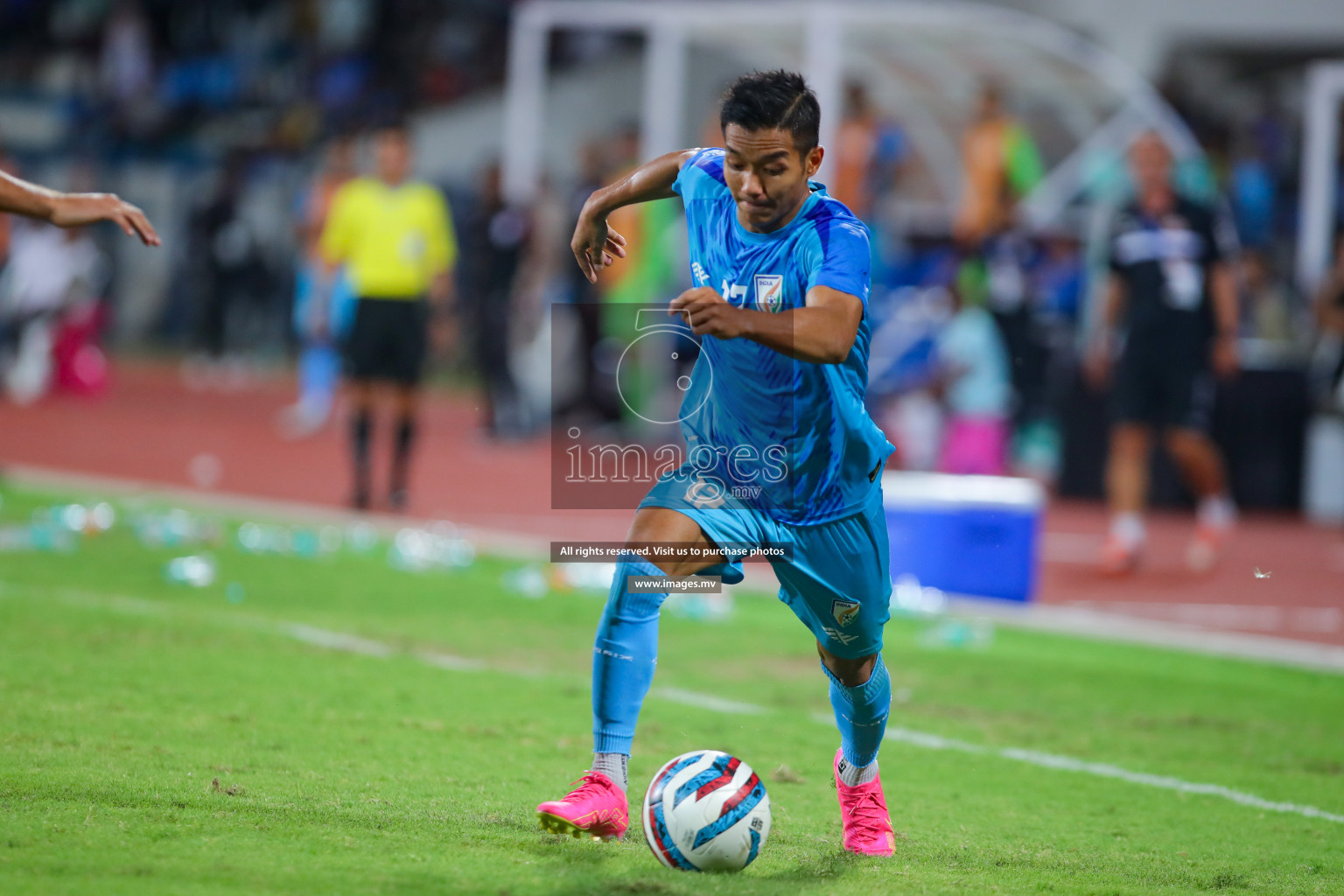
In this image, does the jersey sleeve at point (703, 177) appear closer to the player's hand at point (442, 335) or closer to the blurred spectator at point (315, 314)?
the blurred spectator at point (315, 314)

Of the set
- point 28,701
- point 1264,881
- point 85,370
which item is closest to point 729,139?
point 1264,881

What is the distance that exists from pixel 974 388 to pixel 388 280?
5190 mm

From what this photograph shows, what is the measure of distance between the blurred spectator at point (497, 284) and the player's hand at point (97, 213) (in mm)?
11117

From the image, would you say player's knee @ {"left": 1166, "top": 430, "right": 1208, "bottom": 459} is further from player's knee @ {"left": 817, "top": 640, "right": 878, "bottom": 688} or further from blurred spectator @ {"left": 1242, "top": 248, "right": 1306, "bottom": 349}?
player's knee @ {"left": 817, "top": 640, "right": 878, "bottom": 688}

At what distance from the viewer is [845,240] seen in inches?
174

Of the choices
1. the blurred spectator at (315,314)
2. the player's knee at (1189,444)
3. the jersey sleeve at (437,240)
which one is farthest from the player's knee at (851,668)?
the blurred spectator at (315,314)

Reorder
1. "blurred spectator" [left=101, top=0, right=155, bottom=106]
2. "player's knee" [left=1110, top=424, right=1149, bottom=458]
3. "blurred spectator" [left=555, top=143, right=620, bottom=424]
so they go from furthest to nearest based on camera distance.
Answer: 1. "blurred spectator" [left=101, top=0, right=155, bottom=106]
2. "blurred spectator" [left=555, top=143, right=620, bottom=424]
3. "player's knee" [left=1110, top=424, right=1149, bottom=458]

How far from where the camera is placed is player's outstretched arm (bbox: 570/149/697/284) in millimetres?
5062

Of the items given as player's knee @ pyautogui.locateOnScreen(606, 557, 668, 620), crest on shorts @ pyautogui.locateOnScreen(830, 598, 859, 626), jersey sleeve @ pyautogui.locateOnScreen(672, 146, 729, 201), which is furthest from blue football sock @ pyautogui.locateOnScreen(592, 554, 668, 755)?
jersey sleeve @ pyautogui.locateOnScreen(672, 146, 729, 201)

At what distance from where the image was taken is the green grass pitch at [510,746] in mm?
4371

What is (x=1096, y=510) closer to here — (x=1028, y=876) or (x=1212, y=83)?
(x=1028, y=876)

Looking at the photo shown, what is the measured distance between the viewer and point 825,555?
4559 millimetres

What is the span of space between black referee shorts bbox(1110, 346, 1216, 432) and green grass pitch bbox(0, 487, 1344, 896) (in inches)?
108

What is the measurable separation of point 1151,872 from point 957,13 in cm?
1323
